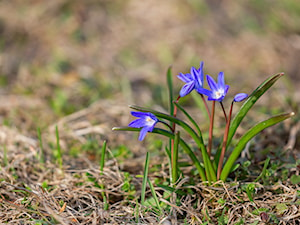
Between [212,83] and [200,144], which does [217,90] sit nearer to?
[212,83]

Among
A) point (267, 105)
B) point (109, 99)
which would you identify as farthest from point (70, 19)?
point (267, 105)

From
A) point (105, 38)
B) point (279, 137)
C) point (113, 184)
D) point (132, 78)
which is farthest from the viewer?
point (105, 38)

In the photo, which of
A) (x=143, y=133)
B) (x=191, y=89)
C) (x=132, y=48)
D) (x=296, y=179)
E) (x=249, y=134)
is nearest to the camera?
(x=143, y=133)

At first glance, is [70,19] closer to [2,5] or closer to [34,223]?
[2,5]

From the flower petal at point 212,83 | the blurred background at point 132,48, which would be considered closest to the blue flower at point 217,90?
the flower petal at point 212,83

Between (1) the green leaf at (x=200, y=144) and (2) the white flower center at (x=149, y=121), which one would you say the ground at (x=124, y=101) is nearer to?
(1) the green leaf at (x=200, y=144)

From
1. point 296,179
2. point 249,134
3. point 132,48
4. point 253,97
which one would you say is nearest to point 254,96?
point 253,97
